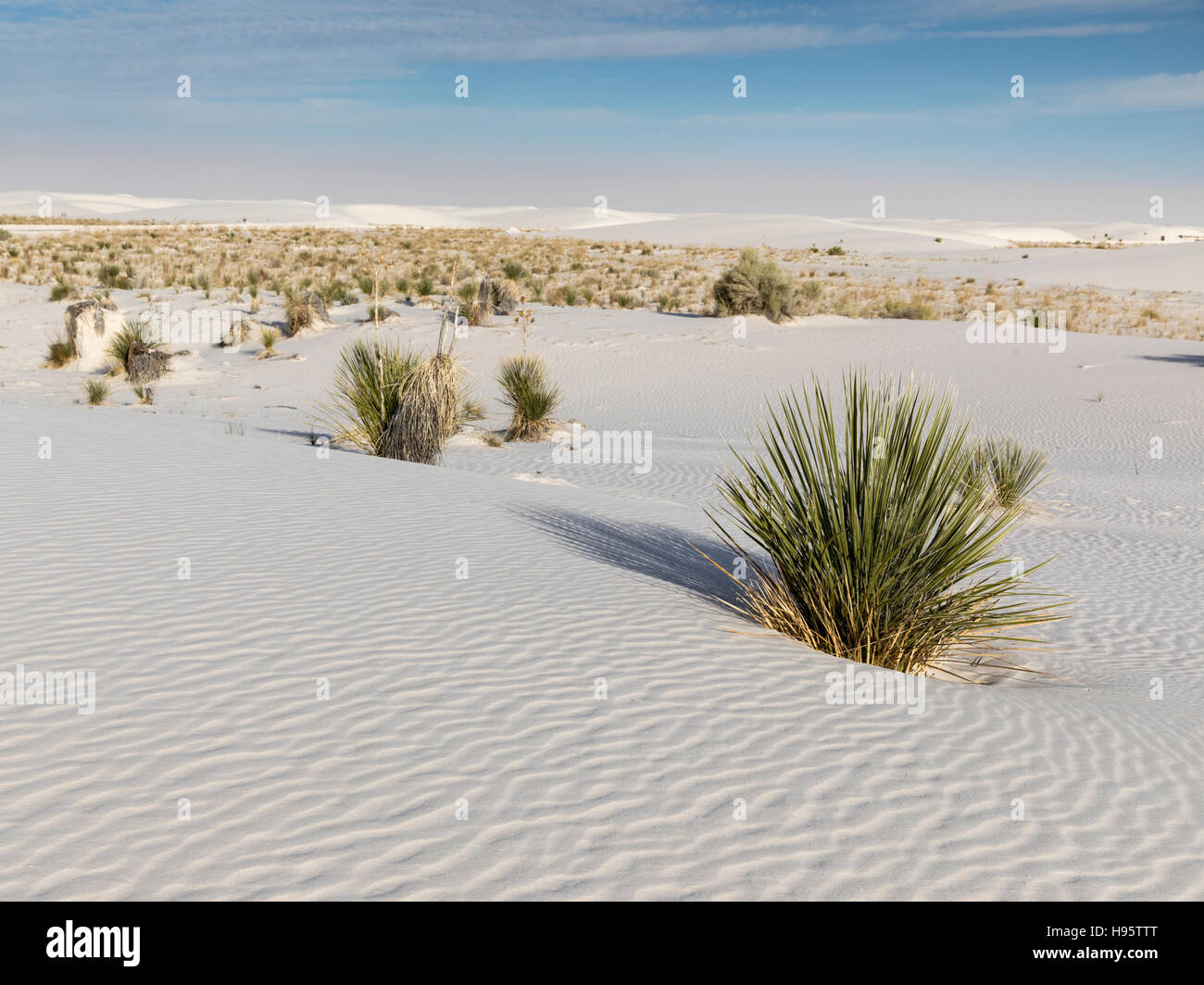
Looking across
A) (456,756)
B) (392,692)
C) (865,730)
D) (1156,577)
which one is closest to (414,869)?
(456,756)

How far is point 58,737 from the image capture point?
3.82 m

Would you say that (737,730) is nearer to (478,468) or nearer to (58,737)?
(58,737)

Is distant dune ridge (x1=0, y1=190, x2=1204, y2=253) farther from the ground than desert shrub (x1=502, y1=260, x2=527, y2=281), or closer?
farther from the ground

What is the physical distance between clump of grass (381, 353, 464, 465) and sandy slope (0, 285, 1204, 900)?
2.57 meters

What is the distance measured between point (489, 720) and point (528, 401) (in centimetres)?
1097

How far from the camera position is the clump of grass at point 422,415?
11742 millimetres

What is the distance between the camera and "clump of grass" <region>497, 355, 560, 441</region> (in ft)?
49.3

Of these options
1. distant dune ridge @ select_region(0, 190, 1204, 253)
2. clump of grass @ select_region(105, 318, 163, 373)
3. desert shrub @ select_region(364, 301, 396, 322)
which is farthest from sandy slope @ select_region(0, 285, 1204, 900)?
distant dune ridge @ select_region(0, 190, 1204, 253)

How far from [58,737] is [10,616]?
1392 mm

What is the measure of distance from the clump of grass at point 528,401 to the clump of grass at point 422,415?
2.93 metres

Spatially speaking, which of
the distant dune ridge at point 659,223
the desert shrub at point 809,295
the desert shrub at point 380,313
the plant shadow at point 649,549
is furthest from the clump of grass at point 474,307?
the distant dune ridge at point 659,223

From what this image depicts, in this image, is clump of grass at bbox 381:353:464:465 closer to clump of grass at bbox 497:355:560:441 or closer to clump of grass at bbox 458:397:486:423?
clump of grass at bbox 458:397:486:423

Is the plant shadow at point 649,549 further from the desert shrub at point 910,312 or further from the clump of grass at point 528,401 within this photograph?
the desert shrub at point 910,312

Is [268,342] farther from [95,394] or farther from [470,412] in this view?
[470,412]
